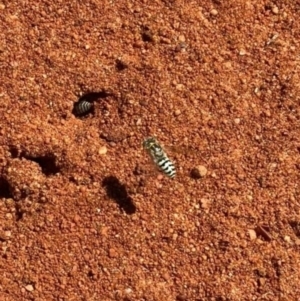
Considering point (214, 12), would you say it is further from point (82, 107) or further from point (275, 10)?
point (82, 107)

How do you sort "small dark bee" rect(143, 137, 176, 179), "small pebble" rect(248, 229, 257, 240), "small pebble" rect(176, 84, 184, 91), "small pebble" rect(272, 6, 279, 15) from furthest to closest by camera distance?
"small pebble" rect(272, 6, 279, 15) → "small pebble" rect(176, 84, 184, 91) → "small pebble" rect(248, 229, 257, 240) → "small dark bee" rect(143, 137, 176, 179)

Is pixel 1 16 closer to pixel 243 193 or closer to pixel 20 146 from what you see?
pixel 20 146

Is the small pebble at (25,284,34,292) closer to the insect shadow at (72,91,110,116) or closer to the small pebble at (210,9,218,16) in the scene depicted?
the insect shadow at (72,91,110,116)

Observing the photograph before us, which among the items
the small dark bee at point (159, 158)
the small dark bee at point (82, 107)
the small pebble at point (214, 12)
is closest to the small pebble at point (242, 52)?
the small pebble at point (214, 12)

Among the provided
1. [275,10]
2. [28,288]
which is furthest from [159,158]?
[275,10]

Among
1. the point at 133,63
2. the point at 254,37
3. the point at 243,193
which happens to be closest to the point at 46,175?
the point at 133,63

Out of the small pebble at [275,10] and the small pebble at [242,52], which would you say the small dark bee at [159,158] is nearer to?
the small pebble at [242,52]

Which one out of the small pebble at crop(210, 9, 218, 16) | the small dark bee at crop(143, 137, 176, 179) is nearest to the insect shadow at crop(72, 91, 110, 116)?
the small dark bee at crop(143, 137, 176, 179)
